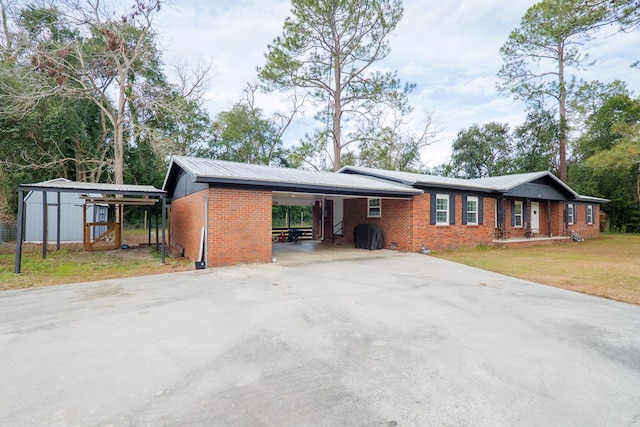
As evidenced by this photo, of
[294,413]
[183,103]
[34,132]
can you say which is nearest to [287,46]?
[183,103]

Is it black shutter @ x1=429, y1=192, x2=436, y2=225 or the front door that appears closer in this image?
black shutter @ x1=429, y1=192, x2=436, y2=225

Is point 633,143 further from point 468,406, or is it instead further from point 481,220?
point 468,406

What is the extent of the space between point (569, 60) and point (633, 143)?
12.6 meters

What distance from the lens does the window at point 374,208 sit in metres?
13.6

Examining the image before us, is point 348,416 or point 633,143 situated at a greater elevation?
point 633,143

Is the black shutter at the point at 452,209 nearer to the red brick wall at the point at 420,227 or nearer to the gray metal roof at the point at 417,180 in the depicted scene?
the red brick wall at the point at 420,227

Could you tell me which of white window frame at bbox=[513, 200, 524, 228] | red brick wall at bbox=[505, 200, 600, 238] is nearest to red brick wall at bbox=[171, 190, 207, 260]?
red brick wall at bbox=[505, 200, 600, 238]

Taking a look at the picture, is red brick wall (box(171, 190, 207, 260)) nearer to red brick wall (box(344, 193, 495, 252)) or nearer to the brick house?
the brick house

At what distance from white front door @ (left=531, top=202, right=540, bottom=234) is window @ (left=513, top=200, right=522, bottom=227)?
5.15 ft

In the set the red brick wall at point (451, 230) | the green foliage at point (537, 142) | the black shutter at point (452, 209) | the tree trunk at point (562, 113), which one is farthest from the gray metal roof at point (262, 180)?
the green foliage at point (537, 142)

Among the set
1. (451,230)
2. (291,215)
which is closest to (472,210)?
(451,230)

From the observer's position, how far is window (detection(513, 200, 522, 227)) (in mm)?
16516

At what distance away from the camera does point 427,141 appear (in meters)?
27.3

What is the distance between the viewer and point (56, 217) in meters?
14.8
